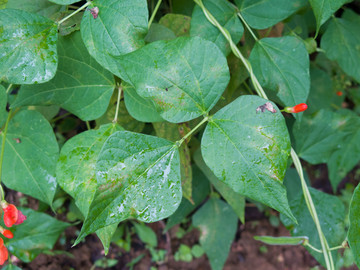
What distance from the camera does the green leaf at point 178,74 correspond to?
590 mm

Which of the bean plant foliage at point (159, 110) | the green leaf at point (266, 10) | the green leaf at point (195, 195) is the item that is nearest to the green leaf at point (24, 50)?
the bean plant foliage at point (159, 110)

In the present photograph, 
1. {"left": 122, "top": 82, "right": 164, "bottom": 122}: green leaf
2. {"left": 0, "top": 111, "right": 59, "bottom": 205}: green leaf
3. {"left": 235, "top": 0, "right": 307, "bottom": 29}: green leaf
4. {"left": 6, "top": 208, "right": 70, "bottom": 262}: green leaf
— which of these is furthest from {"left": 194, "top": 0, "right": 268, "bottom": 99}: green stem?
{"left": 6, "top": 208, "right": 70, "bottom": 262}: green leaf

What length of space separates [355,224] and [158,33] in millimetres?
604

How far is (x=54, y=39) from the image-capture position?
2.19ft

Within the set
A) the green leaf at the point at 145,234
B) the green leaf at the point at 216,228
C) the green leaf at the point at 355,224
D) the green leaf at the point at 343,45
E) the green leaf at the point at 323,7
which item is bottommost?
the green leaf at the point at 145,234

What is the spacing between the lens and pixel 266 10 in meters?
0.80

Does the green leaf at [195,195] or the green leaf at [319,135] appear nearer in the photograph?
the green leaf at [319,135]

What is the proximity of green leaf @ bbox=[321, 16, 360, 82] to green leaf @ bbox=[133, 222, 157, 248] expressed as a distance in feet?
3.73

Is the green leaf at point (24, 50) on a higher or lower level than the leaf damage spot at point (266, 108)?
higher

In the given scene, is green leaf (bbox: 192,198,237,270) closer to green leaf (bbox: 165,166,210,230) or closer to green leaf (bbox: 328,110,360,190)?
green leaf (bbox: 165,166,210,230)

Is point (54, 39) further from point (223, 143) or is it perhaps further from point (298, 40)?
point (298, 40)

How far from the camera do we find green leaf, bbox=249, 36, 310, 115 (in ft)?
2.55

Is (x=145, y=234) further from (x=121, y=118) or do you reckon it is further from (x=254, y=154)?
(x=254, y=154)

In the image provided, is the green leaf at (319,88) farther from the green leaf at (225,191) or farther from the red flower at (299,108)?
the red flower at (299,108)
